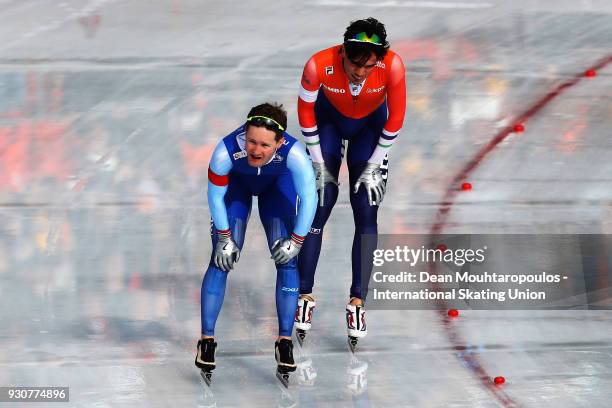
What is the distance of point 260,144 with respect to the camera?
767 centimetres

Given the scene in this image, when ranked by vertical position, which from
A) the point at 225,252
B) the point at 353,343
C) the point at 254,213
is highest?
the point at 254,213

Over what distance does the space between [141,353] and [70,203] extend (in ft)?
7.73

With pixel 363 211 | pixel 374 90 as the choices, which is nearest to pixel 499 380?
pixel 363 211

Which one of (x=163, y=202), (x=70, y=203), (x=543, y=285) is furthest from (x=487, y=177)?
(x=70, y=203)

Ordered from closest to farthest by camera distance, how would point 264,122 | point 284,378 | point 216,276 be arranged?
point 264,122, point 216,276, point 284,378

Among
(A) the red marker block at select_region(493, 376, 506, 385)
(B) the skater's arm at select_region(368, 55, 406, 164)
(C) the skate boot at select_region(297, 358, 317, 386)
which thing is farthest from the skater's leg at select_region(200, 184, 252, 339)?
(A) the red marker block at select_region(493, 376, 506, 385)

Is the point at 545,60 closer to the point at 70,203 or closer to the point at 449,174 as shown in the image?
the point at 449,174

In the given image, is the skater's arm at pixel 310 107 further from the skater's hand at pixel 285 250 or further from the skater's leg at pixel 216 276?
the skater's hand at pixel 285 250

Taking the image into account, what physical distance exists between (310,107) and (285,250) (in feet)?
3.70

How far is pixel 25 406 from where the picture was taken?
7.73 meters

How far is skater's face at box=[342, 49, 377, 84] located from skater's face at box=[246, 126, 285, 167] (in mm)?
792

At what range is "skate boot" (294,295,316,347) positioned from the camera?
8.73 metres

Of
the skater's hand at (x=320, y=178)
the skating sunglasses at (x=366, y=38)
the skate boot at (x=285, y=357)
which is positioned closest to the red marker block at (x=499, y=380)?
the skate boot at (x=285, y=357)

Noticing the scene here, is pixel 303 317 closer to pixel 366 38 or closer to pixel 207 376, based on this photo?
pixel 207 376
